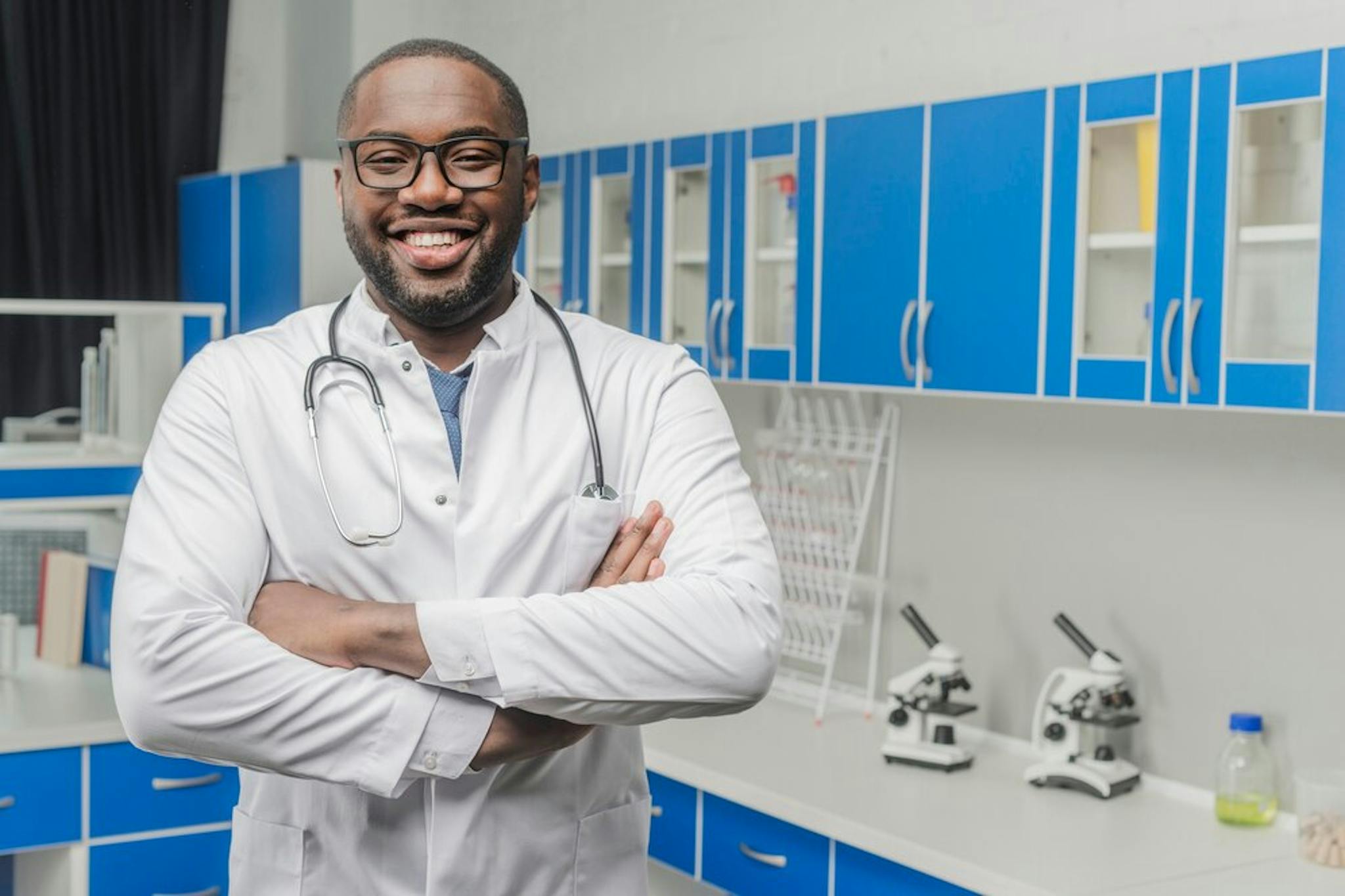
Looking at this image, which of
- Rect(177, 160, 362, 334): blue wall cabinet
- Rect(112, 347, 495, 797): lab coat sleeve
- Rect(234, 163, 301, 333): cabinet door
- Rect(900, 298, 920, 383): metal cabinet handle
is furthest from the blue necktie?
Rect(234, 163, 301, 333): cabinet door

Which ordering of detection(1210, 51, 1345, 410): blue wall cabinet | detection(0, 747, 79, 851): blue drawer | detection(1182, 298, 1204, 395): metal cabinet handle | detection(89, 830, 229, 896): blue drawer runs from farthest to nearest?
detection(89, 830, 229, 896): blue drawer < detection(0, 747, 79, 851): blue drawer < detection(1182, 298, 1204, 395): metal cabinet handle < detection(1210, 51, 1345, 410): blue wall cabinet

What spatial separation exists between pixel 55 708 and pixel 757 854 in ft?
5.33

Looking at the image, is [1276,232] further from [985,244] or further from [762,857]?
[762,857]

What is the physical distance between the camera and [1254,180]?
8.18 ft

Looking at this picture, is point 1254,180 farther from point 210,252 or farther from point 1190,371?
point 210,252

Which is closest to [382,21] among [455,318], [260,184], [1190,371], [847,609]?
[260,184]

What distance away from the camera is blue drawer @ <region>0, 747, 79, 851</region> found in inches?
135

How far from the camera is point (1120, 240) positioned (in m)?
2.68

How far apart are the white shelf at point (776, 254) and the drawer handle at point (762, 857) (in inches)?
45.9

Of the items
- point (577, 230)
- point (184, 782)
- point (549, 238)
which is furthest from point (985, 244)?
point (184, 782)

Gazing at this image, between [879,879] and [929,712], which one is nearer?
[879,879]

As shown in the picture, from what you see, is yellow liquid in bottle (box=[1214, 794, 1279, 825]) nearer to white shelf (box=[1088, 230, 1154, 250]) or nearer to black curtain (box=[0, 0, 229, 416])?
white shelf (box=[1088, 230, 1154, 250])

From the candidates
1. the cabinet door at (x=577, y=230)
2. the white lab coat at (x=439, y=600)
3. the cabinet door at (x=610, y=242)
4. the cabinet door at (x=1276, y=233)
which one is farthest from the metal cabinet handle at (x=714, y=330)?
the white lab coat at (x=439, y=600)

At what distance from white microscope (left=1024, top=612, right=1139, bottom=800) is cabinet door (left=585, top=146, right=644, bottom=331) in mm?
1289
